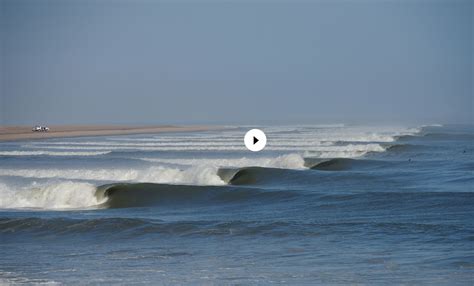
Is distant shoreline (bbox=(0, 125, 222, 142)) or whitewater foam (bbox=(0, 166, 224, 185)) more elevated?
distant shoreline (bbox=(0, 125, 222, 142))

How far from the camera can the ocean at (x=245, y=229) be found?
472 inches

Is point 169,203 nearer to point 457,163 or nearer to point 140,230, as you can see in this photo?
point 140,230

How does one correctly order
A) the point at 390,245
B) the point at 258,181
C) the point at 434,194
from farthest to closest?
1. the point at 258,181
2. the point at 434,194
3. the point at 390,245

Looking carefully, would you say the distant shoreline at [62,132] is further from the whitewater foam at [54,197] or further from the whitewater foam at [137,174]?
the whitewater foam at [54,197]

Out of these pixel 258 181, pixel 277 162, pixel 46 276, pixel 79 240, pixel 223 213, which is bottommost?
pixel 46 276

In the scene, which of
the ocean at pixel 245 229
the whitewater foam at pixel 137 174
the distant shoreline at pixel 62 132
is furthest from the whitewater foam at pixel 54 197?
the distant shoreline at pixel 62 132

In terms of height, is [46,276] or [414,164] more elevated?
[414,164]

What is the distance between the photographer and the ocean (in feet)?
39.3

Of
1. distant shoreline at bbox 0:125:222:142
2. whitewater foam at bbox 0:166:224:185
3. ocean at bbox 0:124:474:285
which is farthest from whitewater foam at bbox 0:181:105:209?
distant shoreline at bbox 0:125:222:142

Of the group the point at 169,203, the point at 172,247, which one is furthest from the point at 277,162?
the point at 172,247

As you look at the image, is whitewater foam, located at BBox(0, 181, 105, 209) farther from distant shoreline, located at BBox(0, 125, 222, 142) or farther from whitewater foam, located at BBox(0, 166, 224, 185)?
distant shoreline, located at BBox(0, 125, 222, 142)

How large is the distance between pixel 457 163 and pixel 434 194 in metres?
13.3

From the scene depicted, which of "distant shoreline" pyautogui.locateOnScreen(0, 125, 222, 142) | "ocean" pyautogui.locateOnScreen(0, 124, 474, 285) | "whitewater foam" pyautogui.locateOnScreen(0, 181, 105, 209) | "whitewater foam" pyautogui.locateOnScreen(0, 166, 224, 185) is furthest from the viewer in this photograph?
"distant shoreline" pyautogui.locateOnScreen(0, 125, 222, 142)

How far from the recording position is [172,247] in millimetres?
14461
